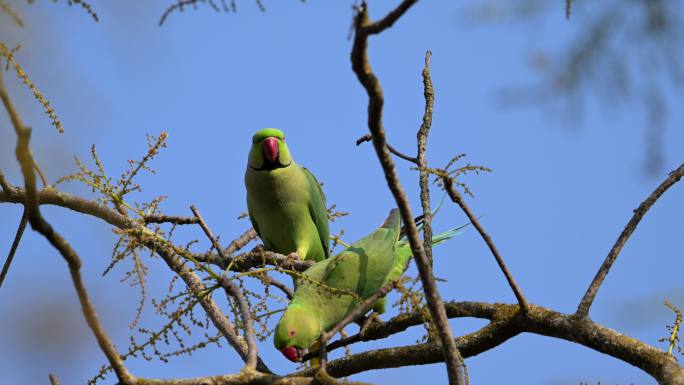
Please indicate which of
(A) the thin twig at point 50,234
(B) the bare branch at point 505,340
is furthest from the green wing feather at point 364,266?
(A) the thin twig at point 50,234

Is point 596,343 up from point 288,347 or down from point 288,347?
down

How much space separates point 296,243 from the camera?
17.0 ft

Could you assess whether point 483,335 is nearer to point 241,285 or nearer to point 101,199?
point 241,285

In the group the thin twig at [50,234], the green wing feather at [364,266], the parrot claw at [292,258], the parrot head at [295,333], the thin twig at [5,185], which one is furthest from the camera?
the parrot claw at [292,258]

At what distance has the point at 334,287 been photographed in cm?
397

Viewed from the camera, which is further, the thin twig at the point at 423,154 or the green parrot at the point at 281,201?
the green parrot at the point at 281,201

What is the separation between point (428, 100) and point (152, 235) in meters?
1.45

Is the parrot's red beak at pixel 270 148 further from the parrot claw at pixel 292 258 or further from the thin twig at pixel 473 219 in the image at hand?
the thin twig at pixel 473 219

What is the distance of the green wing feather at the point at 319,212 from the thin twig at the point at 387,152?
2.81 metres

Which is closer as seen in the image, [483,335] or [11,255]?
[11,255]

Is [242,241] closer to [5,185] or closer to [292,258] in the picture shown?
[292,258]

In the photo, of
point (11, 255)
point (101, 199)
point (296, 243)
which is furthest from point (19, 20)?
point (296, 243)

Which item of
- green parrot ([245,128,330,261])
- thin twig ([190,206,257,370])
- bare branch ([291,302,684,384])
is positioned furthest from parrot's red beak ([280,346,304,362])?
green parrot ([245,128,330,261])

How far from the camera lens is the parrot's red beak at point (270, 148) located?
512cm
